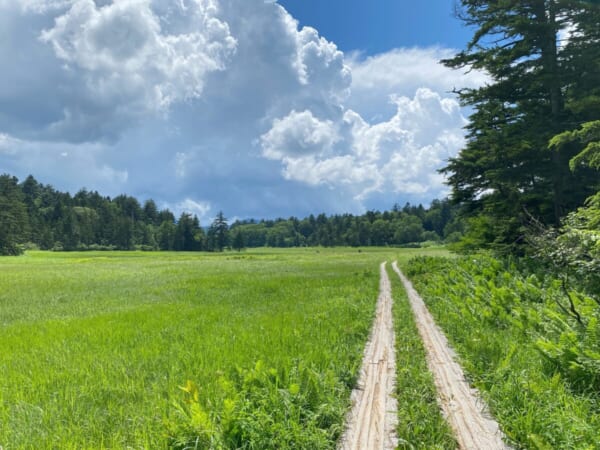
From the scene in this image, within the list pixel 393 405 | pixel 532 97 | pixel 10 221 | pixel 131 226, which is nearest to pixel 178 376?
pixel 393 405

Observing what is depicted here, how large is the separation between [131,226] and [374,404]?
12692 centimetres

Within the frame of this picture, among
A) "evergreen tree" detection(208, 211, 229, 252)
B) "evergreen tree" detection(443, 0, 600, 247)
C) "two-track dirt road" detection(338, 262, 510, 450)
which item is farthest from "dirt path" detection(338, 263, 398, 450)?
"evergreen tree" detection(208, 211, 229, 252)

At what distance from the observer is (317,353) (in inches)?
236

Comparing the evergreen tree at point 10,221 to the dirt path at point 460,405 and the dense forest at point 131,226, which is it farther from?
the dirt path at point 460,405

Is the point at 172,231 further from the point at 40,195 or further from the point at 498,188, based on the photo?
the point at 498,188

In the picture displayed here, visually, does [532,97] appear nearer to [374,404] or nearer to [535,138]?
[535,138]

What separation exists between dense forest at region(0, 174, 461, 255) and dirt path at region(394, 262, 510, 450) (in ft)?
275

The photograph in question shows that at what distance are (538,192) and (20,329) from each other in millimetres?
21544

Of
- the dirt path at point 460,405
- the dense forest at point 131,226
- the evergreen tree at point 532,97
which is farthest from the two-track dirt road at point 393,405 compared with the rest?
the dense forest at point 131,226

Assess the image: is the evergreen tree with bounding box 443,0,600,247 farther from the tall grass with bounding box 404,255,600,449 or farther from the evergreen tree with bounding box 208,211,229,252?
the evergreen tree with bounding box 208,211,229,252

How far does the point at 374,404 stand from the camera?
15.1 feet

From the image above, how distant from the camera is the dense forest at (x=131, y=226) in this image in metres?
87.7

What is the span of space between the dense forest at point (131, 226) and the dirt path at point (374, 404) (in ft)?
277

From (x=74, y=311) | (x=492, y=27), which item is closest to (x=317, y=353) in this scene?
(x=74, y=311)
